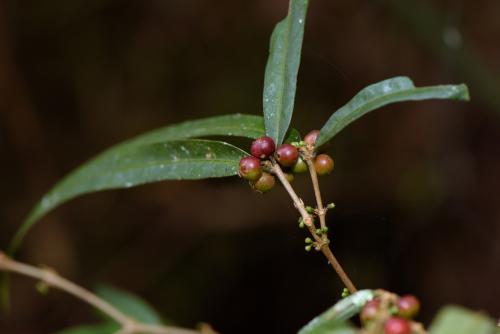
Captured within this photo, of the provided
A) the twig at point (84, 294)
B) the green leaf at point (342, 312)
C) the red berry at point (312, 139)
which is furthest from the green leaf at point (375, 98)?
the twig at point (84, 294)

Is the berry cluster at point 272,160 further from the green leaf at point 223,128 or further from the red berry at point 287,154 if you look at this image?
the green leaf at point 223,128

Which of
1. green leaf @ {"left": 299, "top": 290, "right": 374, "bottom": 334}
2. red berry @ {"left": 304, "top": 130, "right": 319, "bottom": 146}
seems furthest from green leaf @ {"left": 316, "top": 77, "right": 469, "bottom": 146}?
green leaf @ {"left": 299, "top": 290, "right": 374, "bottom": 334}

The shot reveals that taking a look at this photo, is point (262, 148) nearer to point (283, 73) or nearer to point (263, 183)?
point (263, 183)

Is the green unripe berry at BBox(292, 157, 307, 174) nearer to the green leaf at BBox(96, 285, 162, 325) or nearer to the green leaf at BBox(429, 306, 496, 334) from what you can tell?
the green leaf at BBox(429, 306, 496, 334)

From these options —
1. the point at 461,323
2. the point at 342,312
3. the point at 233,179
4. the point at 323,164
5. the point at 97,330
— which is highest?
the point at 233,179

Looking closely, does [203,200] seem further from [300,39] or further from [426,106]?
[300,39]

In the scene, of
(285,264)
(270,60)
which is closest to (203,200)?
(285,264)

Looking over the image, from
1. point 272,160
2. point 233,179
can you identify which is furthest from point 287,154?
point 233,179
